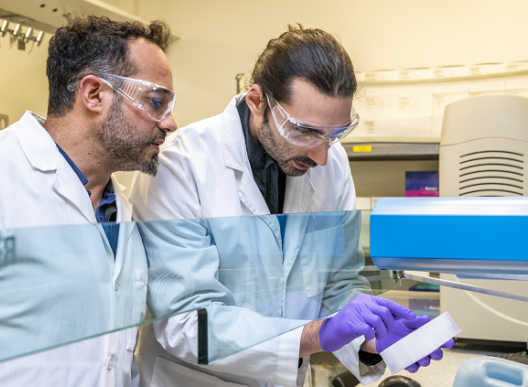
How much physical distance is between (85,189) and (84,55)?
0.36 m

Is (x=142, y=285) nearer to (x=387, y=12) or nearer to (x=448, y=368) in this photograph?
(x=448, y=368)

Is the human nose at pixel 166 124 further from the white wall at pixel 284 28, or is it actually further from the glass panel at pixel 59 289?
the white wall at pixel 284 28

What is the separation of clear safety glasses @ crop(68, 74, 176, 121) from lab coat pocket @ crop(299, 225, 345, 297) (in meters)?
0.63

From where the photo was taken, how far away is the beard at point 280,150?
119cm

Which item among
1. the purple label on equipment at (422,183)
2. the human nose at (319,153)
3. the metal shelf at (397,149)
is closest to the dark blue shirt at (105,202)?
the human nose at (319,153)

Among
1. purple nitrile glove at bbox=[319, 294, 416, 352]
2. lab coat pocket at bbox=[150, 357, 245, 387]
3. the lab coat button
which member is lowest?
lab coat pocket at bbox=[150, 357, 245, 387]

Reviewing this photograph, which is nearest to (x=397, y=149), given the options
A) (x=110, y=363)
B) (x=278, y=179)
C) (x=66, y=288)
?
(x=278, y=179)

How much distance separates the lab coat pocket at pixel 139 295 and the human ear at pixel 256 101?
784mm

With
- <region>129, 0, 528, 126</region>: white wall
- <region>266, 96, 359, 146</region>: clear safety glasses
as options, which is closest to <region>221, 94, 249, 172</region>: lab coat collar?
<region>266, 96, 359, 146</region>: clear safety glasses

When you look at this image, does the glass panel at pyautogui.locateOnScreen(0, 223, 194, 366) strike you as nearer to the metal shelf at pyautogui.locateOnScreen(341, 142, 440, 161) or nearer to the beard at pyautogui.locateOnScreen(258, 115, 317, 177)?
the beard at pyautogui.locateOnScreen(258, 115, 317, 177)

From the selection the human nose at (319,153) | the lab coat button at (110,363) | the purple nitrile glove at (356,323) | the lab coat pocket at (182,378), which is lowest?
the lab coat pocket at (182,378)

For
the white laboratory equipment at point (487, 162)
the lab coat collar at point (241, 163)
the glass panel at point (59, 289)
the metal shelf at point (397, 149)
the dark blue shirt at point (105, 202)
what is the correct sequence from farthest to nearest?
the metal shelf at point (397, 149), the white laboratory equipment at point (487, 162), the lab coat collar at point (241, 163), the dark blue shirt at point (105, 202), the glass panel at point (59, 289)

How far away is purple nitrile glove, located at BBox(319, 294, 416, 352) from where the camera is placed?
2.52ft

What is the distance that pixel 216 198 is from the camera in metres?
1.11
